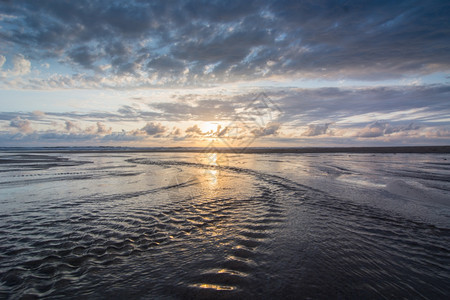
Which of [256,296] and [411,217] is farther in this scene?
[411,217]

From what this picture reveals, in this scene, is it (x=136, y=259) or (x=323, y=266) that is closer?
(x=323, y=266)

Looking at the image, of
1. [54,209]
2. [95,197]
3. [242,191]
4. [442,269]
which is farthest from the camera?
[242,191]

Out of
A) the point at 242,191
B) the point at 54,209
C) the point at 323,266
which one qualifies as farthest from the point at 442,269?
the point at 54,209

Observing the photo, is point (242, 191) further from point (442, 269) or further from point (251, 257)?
point (442, 269)

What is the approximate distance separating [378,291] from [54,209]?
10.3 meters

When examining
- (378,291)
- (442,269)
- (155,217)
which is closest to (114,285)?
(155,217)

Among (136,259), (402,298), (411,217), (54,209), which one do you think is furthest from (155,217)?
(411,217)

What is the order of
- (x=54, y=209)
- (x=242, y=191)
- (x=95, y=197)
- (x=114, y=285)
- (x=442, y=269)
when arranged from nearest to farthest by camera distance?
(x=114, y=285) < (x=442, y=269) < (x=54, y=209) < (x=95, y=197) < (x=242, y=191)

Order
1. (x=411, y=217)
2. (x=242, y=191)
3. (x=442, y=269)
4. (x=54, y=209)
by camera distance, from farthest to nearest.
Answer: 1. (x=242, y=191)
2. (x=54, y=209)
3. (x=411, y=217)
4. (x=442, y=269)

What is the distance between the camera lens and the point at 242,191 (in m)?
12.2

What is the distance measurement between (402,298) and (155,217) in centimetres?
660

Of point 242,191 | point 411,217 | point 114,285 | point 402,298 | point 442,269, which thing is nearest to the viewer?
point 402,298

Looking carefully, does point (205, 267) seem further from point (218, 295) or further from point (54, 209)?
point (54, 209)

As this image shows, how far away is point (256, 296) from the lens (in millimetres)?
3586
